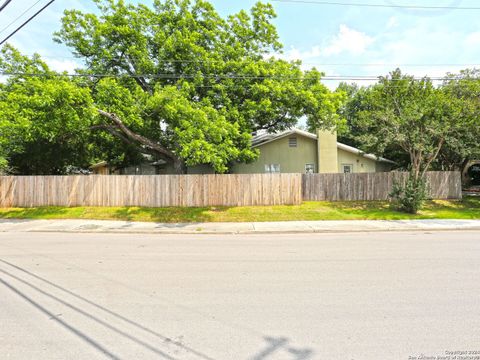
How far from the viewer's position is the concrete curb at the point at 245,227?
36.9 ft

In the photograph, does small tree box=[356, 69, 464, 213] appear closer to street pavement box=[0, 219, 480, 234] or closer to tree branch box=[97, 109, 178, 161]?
street pavement box=[0, 219, 480, 234]

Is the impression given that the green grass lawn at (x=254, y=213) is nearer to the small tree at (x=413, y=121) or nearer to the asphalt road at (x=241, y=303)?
the small tree at (x=413, y=121)

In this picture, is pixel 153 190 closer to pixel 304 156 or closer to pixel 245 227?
Answer: pixel 245 227

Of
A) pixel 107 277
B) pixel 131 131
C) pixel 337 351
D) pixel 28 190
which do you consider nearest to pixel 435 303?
pixel 337 351

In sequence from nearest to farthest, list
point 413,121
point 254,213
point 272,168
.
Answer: point 254,213
point 413,121
point 272,168

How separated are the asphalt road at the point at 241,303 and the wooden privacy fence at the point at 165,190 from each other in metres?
8.24

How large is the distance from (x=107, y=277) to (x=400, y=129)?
15707mm

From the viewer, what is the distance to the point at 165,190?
53.3 feet

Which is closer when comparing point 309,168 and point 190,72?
point 190,72

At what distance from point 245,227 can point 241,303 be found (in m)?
7.83

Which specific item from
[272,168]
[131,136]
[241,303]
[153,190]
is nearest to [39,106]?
[131,136]

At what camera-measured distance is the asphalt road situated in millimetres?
3090

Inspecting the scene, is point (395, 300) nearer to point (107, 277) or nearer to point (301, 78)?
point (107, 277)

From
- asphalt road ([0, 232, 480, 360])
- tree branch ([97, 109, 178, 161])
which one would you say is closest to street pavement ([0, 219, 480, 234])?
asphalt road ([0, 232, 480, 360])
